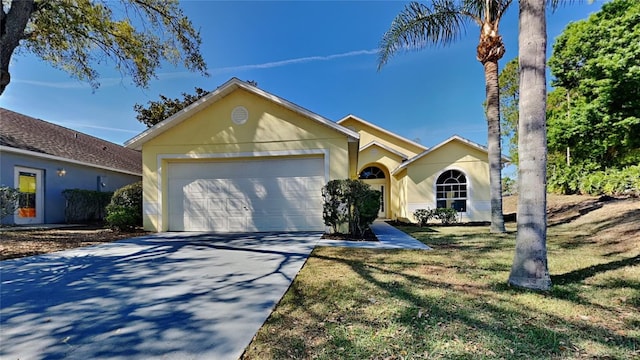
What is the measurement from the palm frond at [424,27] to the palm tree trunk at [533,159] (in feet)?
22.7

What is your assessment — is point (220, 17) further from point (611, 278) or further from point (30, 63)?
point (611, 278)

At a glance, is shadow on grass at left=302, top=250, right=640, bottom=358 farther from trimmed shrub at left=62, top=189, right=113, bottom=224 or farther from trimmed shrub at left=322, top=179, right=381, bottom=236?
trimmed shrub at left=62, top=189, right=113, bottom=224

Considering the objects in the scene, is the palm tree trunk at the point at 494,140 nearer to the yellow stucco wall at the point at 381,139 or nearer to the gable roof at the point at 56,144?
the yellow stucco wall at the point at 381,139

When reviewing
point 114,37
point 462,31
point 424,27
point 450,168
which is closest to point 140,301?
point 114,37

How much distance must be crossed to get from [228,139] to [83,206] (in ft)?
31.3

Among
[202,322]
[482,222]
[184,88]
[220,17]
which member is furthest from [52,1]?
[482,222]

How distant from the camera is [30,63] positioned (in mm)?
10219

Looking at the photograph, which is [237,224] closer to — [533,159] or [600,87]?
[533,159]

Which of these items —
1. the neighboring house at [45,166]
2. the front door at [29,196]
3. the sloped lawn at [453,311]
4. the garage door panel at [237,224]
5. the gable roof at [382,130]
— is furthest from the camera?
the gable roof at [382,130]

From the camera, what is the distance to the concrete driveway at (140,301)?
265cm

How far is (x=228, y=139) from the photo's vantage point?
10453 mm

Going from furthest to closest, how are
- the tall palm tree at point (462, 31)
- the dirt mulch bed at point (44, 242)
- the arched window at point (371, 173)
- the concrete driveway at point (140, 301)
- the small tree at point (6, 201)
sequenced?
1. the arched window at point (371, 173)
2. the tall palm tree at point (462, 31)
3. the small tree at point (6, 201)
4. the dirt mulch bed at point (44, 242)
5. the concrete driveway at point (140, 301)

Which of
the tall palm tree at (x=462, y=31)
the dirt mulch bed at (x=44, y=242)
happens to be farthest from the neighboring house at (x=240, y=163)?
the tall palm tree at (x=462, y=31)

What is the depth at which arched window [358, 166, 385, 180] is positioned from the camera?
18578 millimetres
